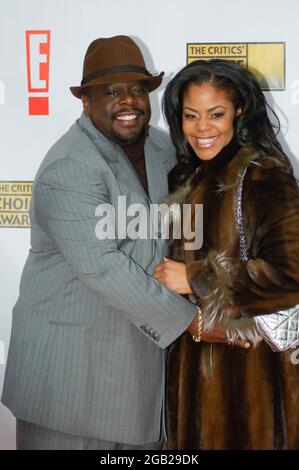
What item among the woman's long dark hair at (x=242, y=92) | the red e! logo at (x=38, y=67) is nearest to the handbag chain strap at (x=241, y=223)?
the woman's long dark hair at (x=242, y=92)

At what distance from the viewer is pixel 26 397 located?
178 cm

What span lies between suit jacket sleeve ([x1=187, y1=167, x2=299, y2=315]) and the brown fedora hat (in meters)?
0.43

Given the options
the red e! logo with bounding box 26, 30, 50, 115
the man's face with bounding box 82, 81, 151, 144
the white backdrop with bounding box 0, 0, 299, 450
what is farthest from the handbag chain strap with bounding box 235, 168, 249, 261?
the red e! logo with bounding box 26, 30, 50, 115

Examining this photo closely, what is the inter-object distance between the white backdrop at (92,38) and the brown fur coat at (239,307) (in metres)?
0.72

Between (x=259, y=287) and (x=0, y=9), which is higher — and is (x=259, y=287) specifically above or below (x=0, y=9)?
below

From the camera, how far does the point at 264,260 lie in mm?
1657

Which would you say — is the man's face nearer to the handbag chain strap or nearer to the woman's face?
the woman's face

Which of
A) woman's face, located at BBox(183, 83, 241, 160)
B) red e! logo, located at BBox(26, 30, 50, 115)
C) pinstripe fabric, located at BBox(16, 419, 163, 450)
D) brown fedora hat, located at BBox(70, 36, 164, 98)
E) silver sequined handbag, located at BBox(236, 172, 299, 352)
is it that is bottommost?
pinstripe fabric, located at BBox(16, 419, 163, 450)

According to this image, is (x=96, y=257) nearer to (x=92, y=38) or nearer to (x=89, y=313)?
(x=89, y=313)

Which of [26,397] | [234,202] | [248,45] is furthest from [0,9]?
[26,397]

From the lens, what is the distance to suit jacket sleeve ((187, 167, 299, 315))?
164 cm

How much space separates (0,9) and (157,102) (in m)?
0.68
